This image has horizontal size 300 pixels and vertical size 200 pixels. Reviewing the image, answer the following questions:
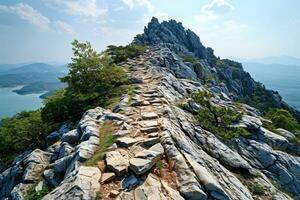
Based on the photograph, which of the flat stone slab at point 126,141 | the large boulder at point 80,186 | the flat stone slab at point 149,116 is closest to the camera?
the large boulder at point 80,186

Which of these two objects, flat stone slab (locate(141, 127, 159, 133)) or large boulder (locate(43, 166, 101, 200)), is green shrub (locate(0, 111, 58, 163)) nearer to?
flat stone slab (locate(141, 127, 159, 133))

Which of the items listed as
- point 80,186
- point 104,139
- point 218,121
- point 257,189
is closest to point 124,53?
point 218,121

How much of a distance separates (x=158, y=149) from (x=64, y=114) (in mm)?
15584

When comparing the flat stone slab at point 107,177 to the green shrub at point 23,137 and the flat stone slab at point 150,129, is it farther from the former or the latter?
the green shrub at point 23,137

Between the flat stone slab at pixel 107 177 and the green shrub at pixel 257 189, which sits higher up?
the flat stone slab at pixel 107 177

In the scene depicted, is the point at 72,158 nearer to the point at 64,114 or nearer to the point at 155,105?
the point at 155,105

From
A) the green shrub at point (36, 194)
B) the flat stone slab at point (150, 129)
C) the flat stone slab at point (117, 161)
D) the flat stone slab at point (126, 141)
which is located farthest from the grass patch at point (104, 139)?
the green shrub at point (36, 194)

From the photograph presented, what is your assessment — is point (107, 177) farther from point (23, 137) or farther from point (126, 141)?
point (23, 137)

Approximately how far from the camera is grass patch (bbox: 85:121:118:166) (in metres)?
12.5

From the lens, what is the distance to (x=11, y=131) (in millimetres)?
25953

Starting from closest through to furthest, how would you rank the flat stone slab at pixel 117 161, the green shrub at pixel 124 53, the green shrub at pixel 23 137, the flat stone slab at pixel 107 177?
the flat stone slab at pixel 107 177, the flat stone slab at pixel 117 161, the green shrub at pixel 23 137, the green shrub at pixel 124 53

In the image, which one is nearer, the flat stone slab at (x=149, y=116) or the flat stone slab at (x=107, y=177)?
the flat stone slab at (x=107, y=177)

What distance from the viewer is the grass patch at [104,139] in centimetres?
1250

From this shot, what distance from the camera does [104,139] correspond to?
1494 centimetres
